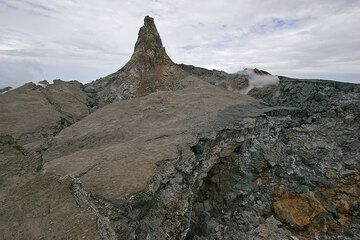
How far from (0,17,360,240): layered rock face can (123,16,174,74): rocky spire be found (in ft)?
10.9

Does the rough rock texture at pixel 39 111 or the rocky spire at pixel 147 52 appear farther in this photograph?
the rocky spire at pixel 147 52

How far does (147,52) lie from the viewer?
10.2 m

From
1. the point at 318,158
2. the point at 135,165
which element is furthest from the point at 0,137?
the point at 318,158

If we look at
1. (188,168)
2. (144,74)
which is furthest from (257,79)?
(188,168)

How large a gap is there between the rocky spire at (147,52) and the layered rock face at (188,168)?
3.31m

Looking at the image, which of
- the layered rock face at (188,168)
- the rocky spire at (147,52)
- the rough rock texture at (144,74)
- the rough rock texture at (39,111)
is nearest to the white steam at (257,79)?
the rough rock texture at (144,74)

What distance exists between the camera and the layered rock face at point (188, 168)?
138 inches

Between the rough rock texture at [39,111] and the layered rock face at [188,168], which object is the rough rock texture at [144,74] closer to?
the rough rock texture at [39,111]

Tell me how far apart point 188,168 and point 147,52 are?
6713 mm

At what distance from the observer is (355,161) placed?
4.85 meters

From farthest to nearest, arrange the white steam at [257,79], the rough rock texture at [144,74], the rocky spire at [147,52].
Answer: the rocky spire at [147,52]
the rough rock texture at [144,74]
the white steam at [257,79]

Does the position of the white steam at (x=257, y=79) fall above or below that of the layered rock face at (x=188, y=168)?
above

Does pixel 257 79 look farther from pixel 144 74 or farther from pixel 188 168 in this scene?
pixel 188 168

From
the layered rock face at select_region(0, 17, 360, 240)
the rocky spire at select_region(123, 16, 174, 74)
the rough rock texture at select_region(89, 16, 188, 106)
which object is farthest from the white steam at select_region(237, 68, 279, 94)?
the rocky spire at select_region(123, 16, 174, 74)
